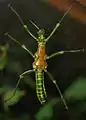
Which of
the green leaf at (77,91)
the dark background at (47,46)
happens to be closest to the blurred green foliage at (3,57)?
the dark background at (47,46)

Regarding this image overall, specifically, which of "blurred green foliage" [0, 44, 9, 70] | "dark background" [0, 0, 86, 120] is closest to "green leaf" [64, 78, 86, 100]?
"dark background" [0, 0, 86, 120]

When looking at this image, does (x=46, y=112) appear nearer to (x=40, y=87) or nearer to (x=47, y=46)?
(x=40, y=87)

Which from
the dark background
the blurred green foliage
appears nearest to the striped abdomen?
the dark background

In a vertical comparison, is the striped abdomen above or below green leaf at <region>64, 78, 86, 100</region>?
above

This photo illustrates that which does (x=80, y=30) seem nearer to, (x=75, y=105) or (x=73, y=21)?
(x=73, y=21)

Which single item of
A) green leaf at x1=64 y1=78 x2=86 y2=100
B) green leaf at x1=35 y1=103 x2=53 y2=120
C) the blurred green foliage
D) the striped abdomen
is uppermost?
the blurred green foliage

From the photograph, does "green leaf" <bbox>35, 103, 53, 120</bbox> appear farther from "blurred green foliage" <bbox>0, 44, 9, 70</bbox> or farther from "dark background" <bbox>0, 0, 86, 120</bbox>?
"blurred green foliage" <bbox>0, 44, 9, 70</bbox>
